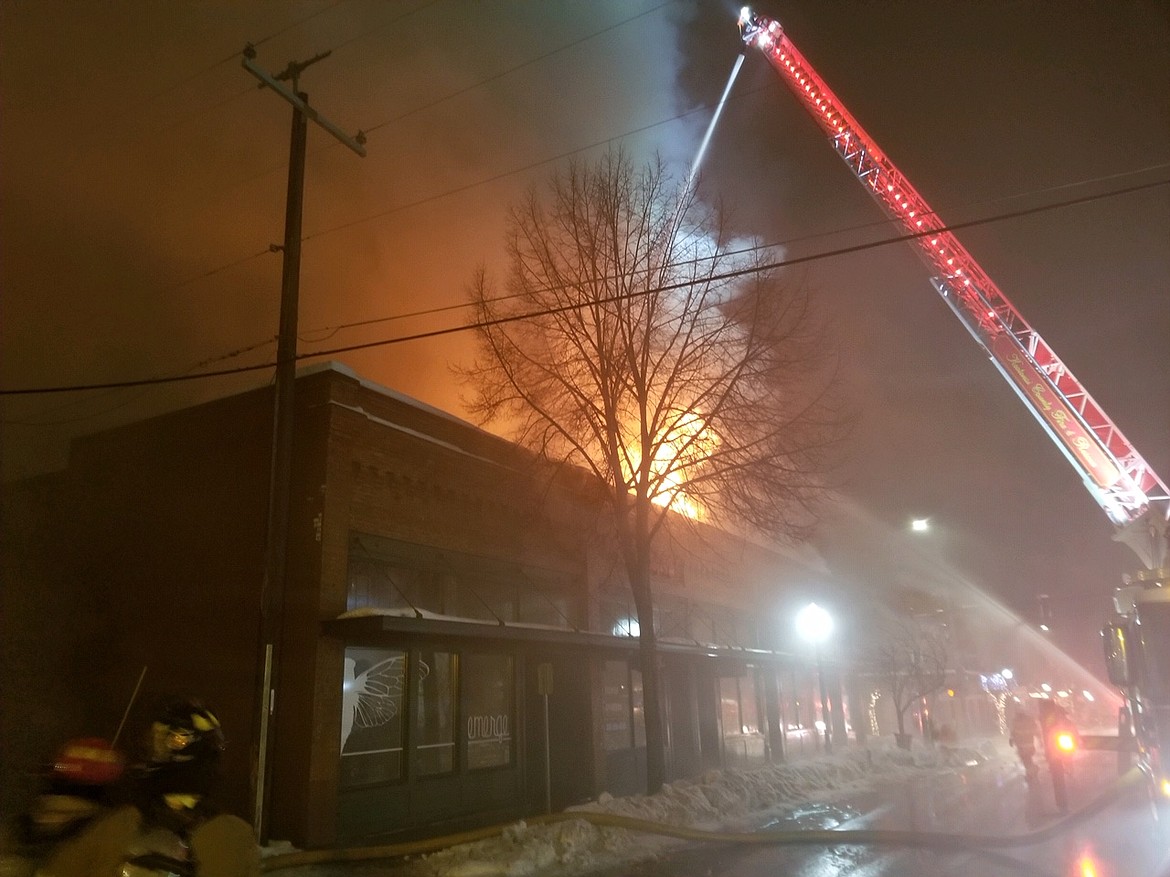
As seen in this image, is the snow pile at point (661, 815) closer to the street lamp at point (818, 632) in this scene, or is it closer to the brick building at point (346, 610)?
the brick building at point (346, 610)

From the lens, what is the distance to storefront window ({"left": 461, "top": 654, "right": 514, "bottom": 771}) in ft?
45.4

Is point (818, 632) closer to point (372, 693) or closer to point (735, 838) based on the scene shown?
point (735, 838)

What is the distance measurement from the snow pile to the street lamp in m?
4.29

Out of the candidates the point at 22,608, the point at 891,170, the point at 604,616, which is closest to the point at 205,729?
the point at 22,608

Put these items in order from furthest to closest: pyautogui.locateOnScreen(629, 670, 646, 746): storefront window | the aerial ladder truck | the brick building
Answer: pyautogui.locateOnScreen(629, 670, 646, 746): storefront window, the aerial ladder truck, the brick building

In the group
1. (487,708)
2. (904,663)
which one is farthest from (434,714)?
(904,663)

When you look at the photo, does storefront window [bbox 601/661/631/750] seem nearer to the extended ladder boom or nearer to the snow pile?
the snow pile

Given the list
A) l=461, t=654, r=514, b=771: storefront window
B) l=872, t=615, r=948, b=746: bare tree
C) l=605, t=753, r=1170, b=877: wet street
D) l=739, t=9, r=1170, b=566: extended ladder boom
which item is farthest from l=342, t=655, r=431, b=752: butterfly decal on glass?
l=872, t=615, r=948, b=746: bare tree

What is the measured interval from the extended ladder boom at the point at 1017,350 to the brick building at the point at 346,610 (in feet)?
29.3

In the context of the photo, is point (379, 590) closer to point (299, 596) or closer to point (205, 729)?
point (299, 596)

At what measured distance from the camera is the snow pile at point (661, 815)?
9.39 m

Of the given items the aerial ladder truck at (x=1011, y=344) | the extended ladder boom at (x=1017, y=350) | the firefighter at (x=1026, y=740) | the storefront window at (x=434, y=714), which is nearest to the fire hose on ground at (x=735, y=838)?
the storefront window at (x=434, y=714)

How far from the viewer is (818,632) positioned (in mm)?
26516

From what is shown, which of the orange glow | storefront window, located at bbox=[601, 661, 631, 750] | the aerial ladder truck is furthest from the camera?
storefront window, located at bbox=[601, 661, 631, 750]
